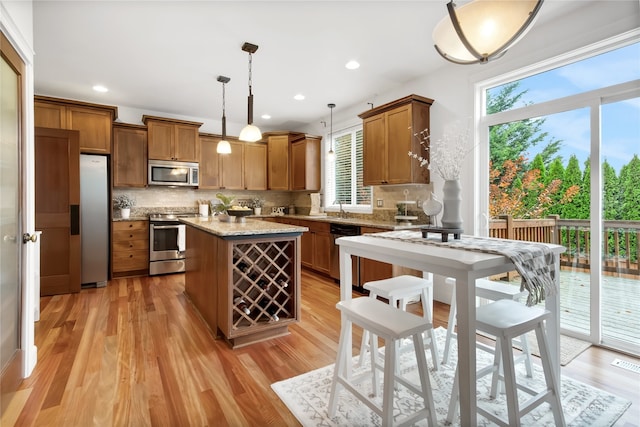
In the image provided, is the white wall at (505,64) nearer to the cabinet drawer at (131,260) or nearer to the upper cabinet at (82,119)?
the upper cabinet at (82,119)

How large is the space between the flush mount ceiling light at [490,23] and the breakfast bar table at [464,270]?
2.85ft

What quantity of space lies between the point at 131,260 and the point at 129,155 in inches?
65.3

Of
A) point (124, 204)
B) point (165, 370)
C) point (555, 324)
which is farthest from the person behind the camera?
point (124, 204)

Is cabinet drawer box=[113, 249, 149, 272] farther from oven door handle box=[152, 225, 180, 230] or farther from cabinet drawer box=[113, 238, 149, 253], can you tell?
oven door handle box=[152, 225, 180, 230]

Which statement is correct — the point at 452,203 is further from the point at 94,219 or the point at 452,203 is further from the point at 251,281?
the point at 94,219

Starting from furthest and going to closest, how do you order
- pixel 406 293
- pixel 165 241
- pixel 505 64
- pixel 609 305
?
pixel 165 241, pixel 505 64, pixel 609 305, pixel 406 293

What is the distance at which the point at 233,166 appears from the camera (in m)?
5.91

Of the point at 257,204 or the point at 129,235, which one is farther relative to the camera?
the point at 257,204

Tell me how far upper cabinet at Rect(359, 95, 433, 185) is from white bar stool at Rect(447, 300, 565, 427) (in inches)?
91.4

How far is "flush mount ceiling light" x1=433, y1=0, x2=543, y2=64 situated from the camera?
1.17 meters

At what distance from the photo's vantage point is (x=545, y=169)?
9.43 feet

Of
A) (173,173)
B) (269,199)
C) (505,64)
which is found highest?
(505,64)

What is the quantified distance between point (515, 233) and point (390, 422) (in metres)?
2.53

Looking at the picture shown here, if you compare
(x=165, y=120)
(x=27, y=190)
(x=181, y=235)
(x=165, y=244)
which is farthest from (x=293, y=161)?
(x=27, y=190)
